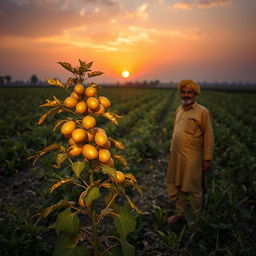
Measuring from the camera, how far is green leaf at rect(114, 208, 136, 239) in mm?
1538

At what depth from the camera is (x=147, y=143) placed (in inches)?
289

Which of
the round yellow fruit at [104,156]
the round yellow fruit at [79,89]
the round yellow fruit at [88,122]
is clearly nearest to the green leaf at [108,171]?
the round yellow fruit at [104,156]

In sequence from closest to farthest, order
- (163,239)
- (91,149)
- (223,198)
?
(91,149) < (163,239) < (223,198)

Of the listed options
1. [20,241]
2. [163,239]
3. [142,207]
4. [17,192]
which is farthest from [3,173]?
[163,239]

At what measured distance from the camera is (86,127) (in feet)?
4.83

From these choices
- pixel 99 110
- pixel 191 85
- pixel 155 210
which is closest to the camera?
pixel 99 110

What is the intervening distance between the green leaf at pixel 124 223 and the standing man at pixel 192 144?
76.0 inches

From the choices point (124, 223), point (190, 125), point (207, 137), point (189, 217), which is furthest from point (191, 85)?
point (124, 223)

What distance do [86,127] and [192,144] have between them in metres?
2.24

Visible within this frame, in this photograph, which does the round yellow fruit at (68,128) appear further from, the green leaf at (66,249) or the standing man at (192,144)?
the standing man at (192,144)

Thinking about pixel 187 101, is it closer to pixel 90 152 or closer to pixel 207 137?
pixel 207 137

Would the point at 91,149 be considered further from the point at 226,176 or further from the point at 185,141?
the point at 226,176

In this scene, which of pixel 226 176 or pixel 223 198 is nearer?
pixel 223 198

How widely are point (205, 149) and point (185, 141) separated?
310 mm
